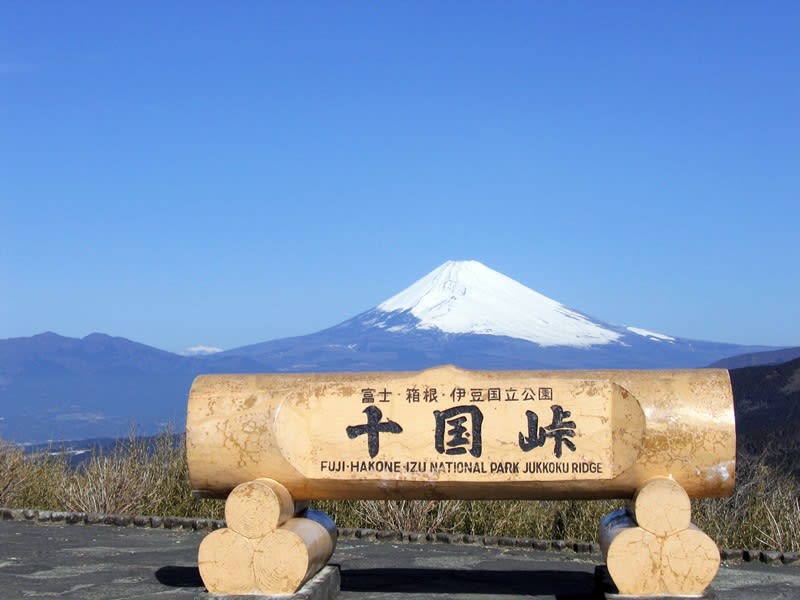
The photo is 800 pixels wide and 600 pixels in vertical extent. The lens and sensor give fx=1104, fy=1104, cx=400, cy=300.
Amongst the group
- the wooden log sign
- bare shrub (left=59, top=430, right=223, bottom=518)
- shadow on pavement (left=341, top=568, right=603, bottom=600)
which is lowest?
shadow on pavement (left=341, top=568, right=603, bottom=600)

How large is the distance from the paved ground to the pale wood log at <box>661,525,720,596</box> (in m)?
1.00

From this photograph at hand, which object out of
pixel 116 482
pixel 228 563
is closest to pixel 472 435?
pixel 228 563

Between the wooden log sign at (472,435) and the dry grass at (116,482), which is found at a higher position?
the wooden log sign at (472,435)

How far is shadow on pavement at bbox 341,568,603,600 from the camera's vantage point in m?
7.49

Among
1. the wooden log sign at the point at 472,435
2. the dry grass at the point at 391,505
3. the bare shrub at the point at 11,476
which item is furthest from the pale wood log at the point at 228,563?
the bare shrub at the point at 11,476

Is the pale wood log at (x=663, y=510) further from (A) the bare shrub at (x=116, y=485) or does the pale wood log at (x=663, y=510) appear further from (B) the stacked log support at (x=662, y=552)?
(A) the bare shrub at (x=116, y=485)

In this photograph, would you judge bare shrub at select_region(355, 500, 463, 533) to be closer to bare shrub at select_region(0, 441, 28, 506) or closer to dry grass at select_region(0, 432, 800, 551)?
dry grass at select_region(0, 432, 800, 551)

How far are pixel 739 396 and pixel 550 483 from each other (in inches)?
1250

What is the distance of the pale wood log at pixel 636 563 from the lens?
6.40 m

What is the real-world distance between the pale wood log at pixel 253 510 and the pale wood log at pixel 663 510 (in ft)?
7.02

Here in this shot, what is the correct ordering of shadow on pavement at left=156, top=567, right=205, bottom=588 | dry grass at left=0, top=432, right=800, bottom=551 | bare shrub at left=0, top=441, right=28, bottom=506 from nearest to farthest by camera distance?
1. shadow on pavement at left=156, top=567, right=205, bottom=588
2. dry grass at left=0, top=432, right=800, bottom=551
3. bare shrub at left=0, top=441, right=28, bottom=506

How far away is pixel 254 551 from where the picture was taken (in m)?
6.56

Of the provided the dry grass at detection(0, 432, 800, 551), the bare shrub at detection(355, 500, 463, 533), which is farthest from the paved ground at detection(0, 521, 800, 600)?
the dry grass at detection(0, 432, 800, 551)

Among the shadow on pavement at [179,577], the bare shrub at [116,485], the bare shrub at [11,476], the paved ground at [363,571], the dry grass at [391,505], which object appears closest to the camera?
the paved ground at [363,571]
